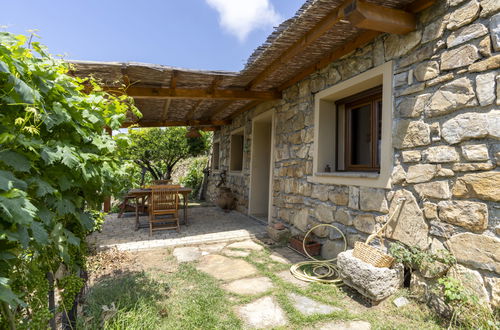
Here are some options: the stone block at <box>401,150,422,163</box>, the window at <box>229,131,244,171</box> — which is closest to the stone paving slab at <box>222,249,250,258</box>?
the stone block at <box>401,150,422,163</box>

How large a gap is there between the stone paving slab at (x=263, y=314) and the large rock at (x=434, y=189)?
1.53 metres

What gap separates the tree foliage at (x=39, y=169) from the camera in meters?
0.96

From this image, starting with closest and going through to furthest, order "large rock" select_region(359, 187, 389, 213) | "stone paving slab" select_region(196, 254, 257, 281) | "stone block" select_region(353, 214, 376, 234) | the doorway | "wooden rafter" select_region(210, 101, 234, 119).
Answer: "large rock" select_region(359, 187, 389, 213)
"stone block" select_region(353, 214, 376, 234)
"stone paving slab" select_region(196, 254, 257, 281)
"wooden rafter" select_region(210, 101, 234, 119)
the doorway

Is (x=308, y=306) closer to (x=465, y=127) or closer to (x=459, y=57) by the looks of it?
(x=465, y=127)

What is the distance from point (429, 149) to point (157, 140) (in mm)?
7684

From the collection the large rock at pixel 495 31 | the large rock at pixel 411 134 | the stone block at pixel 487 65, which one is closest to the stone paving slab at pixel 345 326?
the large rock at pixel 411 134

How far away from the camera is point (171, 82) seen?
3.95 meters

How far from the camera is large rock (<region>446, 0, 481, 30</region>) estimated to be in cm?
193

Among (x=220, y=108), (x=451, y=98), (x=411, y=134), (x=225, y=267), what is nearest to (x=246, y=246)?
(x=225, y=267)

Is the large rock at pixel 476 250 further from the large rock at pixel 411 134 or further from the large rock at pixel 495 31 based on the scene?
the large rock at pixel 495 31

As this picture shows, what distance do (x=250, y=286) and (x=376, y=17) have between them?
2.64 m

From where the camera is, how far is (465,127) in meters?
1.96

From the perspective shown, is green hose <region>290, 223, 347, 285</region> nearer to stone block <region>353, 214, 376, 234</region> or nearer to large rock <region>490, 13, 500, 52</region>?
stone block <region>353, 214, 376, 234</region>

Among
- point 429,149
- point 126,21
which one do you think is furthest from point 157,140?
point 429,149
